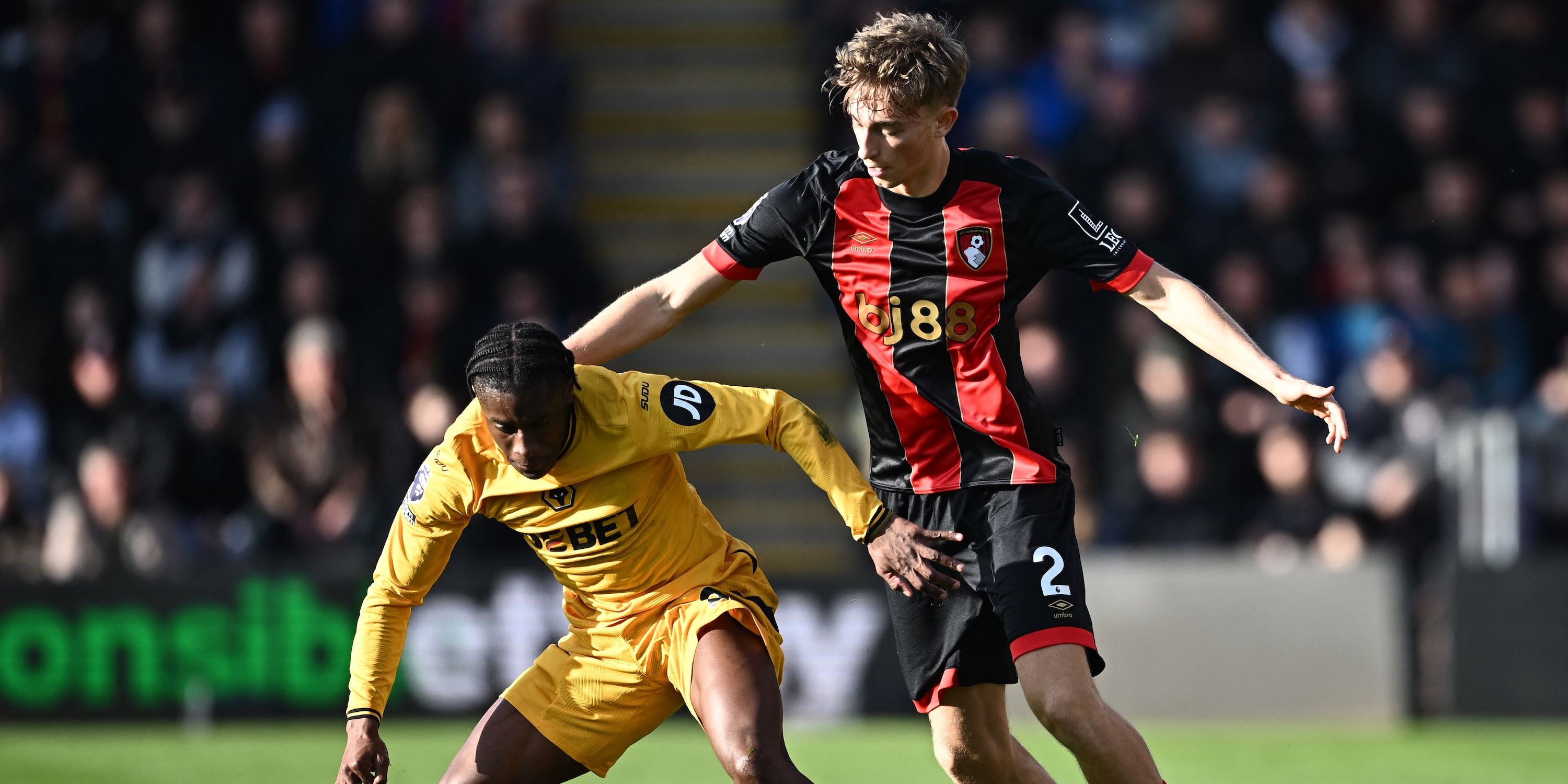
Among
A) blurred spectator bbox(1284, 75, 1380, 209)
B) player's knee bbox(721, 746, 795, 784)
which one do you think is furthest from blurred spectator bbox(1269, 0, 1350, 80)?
player's knee bbox(721, 746, 795, 784)

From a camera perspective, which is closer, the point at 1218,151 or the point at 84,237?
the point at 84,237

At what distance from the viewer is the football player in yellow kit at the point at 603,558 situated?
193 inches

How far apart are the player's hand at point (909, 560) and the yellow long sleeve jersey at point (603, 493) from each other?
0.05 meters

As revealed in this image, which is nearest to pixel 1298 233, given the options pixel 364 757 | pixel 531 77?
pixel 531 77

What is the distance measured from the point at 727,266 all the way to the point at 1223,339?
1399mm

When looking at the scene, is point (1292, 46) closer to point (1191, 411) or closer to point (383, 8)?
point (1191, 411)

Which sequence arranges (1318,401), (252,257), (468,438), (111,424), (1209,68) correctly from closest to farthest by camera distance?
(1318,401)
(468,438)
(111,424)
(252,257)
(1209,68)

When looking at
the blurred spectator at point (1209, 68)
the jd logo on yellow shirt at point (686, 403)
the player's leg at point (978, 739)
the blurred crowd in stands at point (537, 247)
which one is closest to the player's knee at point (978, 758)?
the player's leg at point (978, 739)

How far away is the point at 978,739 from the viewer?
527 centimetres

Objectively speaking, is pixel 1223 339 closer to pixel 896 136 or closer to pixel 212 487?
pixel 896 136

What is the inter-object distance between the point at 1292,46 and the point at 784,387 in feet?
13.7

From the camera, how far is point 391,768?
339 inches

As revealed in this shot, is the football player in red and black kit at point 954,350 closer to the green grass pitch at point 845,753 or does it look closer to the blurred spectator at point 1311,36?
the green grass pitch at point 845,753

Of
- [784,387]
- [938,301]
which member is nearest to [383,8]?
[784,387]
